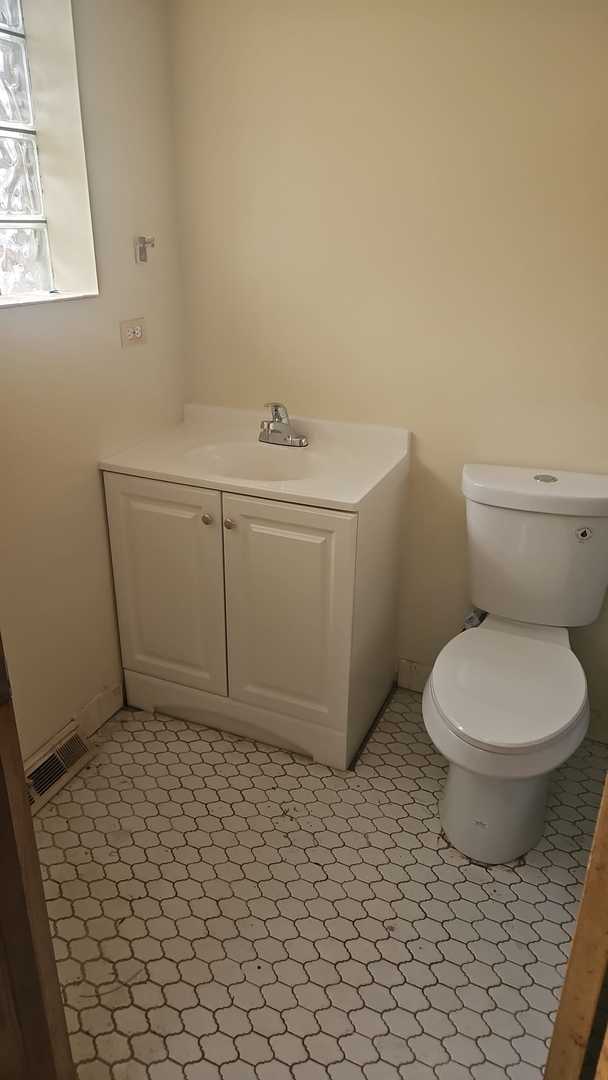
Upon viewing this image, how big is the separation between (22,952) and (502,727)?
102cm

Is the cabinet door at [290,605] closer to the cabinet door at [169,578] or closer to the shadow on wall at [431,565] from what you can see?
the cabinet door at [169,578]

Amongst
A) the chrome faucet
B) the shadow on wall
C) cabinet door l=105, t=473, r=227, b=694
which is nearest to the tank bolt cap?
the shadow on wall

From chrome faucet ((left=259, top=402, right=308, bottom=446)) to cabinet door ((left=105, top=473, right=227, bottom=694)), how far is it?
0.36 metres

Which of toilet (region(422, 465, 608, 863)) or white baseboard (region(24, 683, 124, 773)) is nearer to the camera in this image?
toilet (region(422, 465, 608, 863))

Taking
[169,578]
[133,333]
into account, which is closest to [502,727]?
[169,578]

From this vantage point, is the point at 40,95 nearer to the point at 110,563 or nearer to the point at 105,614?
the point at 110,563

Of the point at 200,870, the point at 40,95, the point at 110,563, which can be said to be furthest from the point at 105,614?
the point at 40,95

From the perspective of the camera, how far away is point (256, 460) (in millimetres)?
2295

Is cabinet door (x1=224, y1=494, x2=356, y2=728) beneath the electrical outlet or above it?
beneath

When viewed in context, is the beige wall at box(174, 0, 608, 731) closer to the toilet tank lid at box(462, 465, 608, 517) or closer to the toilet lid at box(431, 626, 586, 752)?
the toilet tank lid at box(462, 465, 608, 517)

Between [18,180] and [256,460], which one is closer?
[18,180]

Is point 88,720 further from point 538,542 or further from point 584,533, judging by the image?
point 584,533

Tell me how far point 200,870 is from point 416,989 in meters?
0.56

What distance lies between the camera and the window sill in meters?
1.68
